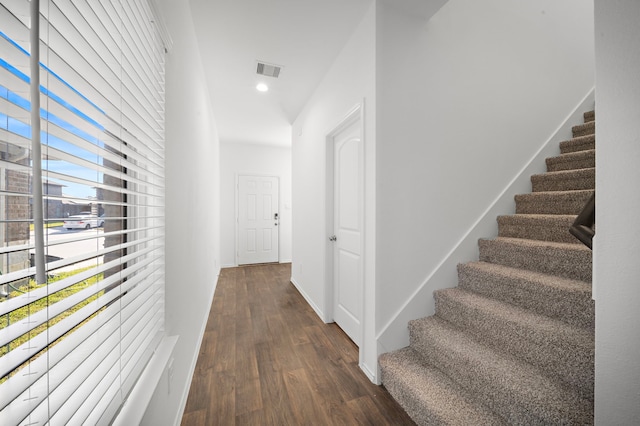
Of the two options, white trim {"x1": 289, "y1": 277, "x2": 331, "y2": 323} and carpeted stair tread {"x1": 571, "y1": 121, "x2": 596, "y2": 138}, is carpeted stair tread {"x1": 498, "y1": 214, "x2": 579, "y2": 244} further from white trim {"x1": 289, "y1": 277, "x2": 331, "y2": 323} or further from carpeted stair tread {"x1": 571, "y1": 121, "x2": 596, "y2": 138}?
white trim {"x1": 289, "y1": 277, "x2": 331, "y2": 323}

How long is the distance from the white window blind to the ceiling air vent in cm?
165

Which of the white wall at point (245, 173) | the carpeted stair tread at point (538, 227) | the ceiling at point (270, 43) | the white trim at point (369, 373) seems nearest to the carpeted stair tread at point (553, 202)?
the carpeted stair tread at point (538, 227)

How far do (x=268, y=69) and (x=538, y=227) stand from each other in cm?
283

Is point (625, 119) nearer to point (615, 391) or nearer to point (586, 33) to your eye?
point (615, 391)

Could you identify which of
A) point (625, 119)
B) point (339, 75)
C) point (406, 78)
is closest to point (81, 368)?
point (625, 119)

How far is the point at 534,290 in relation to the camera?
1.53 m

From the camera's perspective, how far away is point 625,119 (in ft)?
2.53

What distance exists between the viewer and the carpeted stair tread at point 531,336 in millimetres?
1161

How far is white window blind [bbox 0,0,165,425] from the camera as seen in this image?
1.50ft

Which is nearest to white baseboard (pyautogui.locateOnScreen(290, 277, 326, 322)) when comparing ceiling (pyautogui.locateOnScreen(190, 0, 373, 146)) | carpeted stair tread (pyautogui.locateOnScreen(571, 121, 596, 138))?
ceiling (pyautogui.locateOnScreen(190, 0, 373, 146))

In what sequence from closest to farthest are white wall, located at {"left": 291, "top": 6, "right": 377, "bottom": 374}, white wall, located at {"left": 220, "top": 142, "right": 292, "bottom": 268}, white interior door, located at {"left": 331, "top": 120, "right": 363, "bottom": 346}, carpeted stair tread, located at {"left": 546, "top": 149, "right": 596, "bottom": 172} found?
white wall, located at {"left": 291, "top": 6, "right": 377, "bottom": 374}, carpeted stair tread, located at {"left": 546, "top": 149, "right": 596, "bottom": 172}, white interior door, located at {"left": 331, "top": 120, "right": 363, "bottom": 346}, white wall, located at {"left": 220, "top": 142, "right": 292, "bottom": 268}

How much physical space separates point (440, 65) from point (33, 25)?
2283mm

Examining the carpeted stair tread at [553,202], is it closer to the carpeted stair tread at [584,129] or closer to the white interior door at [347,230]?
the carpeted stair tread at [584,129]

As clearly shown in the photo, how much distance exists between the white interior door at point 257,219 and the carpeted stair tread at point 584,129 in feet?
15.7
